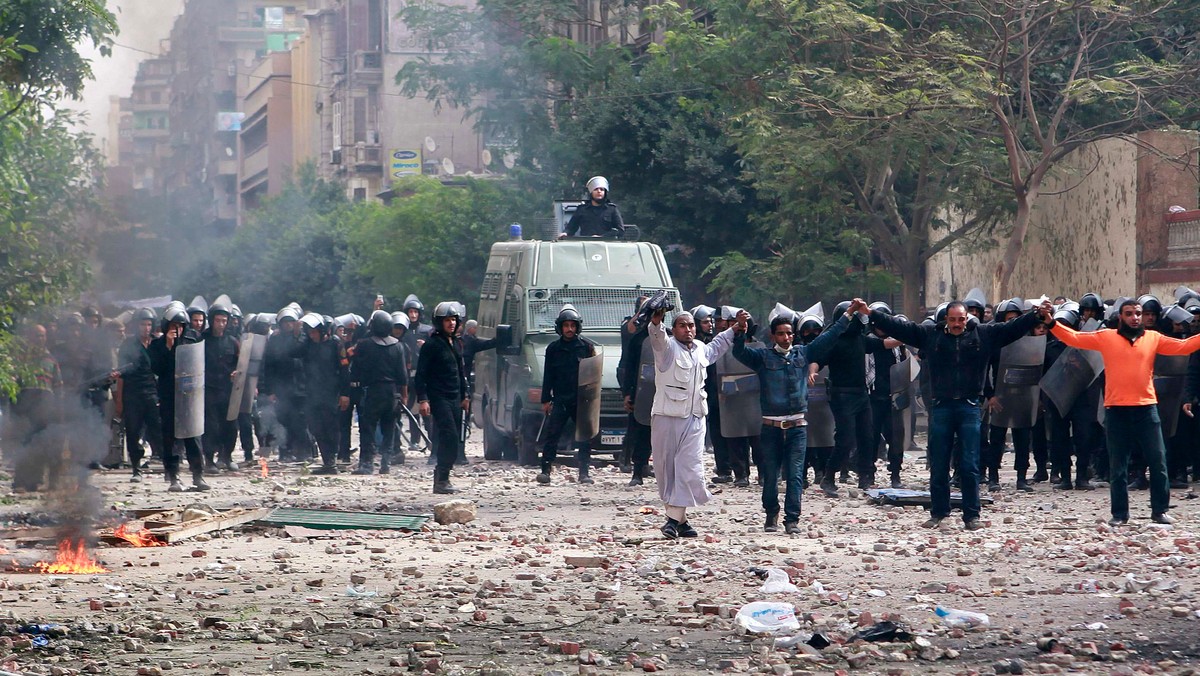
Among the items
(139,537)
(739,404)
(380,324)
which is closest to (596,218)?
(380,324)

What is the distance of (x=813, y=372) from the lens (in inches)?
496

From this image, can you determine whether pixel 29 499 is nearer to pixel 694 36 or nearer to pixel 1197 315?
pixel 1197 315

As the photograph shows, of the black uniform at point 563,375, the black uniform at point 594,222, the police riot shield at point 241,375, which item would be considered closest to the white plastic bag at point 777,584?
the black uniform at point 563,375

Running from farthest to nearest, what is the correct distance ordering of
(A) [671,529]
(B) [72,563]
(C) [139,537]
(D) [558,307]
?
(D) [558,307]
(A) [671,529]
(C) [139,537]
(B) [72,563]

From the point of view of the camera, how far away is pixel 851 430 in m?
14.7

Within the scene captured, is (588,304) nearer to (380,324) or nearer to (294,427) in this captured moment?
(380,324)

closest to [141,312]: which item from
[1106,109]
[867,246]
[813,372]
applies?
[813,372]

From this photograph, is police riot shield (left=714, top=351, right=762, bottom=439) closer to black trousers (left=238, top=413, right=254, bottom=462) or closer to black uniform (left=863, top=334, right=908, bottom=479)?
black uniform (left=863, top=334, right=908, bottom=479)

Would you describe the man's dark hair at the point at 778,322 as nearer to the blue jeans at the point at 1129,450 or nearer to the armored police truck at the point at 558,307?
the blue jeans at the point at 1129,450

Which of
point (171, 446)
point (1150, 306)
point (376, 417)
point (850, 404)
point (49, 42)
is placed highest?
point (49, 42)

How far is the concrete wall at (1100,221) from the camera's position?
2506cm

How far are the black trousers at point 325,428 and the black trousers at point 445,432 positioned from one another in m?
3.12

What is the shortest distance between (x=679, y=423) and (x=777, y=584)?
9.33ft

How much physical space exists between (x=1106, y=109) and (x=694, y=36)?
6985mm
